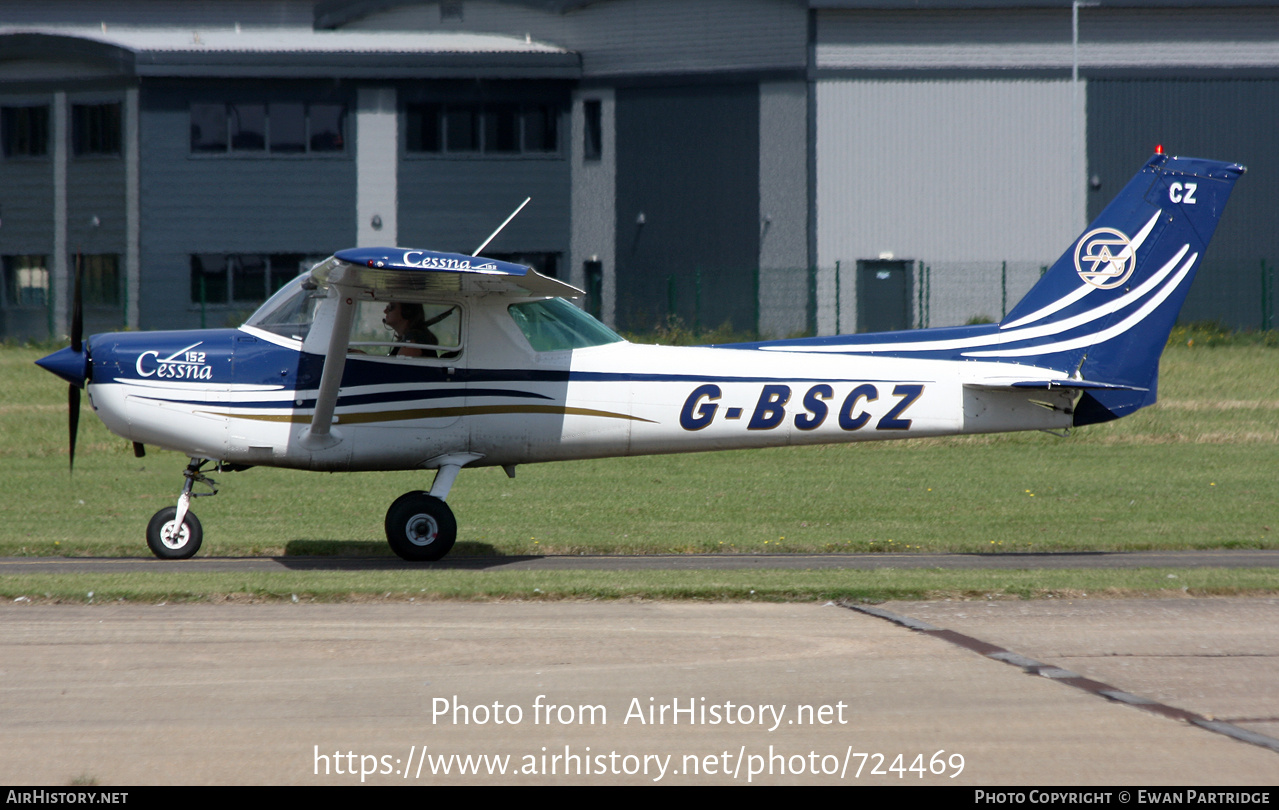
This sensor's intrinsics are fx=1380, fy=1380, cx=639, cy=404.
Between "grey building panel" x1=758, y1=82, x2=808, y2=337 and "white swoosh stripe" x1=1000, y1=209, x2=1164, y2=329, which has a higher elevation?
"grey building panel" x1=758, y1=82, x2=808, y2=337

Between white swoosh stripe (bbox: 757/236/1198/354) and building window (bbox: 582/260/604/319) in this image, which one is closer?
white swoosh stripe (bbox: 757/236/1198/354)

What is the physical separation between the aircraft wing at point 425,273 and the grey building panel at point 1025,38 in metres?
23.8

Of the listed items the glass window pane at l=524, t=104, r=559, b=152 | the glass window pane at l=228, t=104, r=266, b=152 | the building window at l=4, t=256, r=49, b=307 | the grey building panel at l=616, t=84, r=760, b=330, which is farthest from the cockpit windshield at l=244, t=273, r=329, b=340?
the building window at l=4, t=256, r=49, b=307

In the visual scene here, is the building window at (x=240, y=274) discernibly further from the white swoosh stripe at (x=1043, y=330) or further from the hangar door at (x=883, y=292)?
the white swoosh stripe at (x=1043, y=330)

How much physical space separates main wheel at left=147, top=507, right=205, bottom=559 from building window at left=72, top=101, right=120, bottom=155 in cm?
2773

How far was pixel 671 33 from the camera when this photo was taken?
116 ft

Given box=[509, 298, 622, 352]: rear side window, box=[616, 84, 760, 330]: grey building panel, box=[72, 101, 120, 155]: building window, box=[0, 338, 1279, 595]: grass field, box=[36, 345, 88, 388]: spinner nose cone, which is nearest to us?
box=[36, 345, 88, 388]: spinner nose cone

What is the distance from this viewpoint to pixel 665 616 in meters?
8.56

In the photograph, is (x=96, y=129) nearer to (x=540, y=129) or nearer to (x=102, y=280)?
(x=102, y=280)

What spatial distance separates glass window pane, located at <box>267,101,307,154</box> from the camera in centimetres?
3625

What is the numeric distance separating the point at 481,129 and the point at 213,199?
7267mm

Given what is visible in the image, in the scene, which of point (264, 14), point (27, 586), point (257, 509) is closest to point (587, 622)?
point (27, 586)

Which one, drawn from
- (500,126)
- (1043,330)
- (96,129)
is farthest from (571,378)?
(96,129)

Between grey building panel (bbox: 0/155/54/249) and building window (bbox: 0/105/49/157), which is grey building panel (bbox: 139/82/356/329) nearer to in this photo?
grey building panel (bbox: 0/155/54/249)
